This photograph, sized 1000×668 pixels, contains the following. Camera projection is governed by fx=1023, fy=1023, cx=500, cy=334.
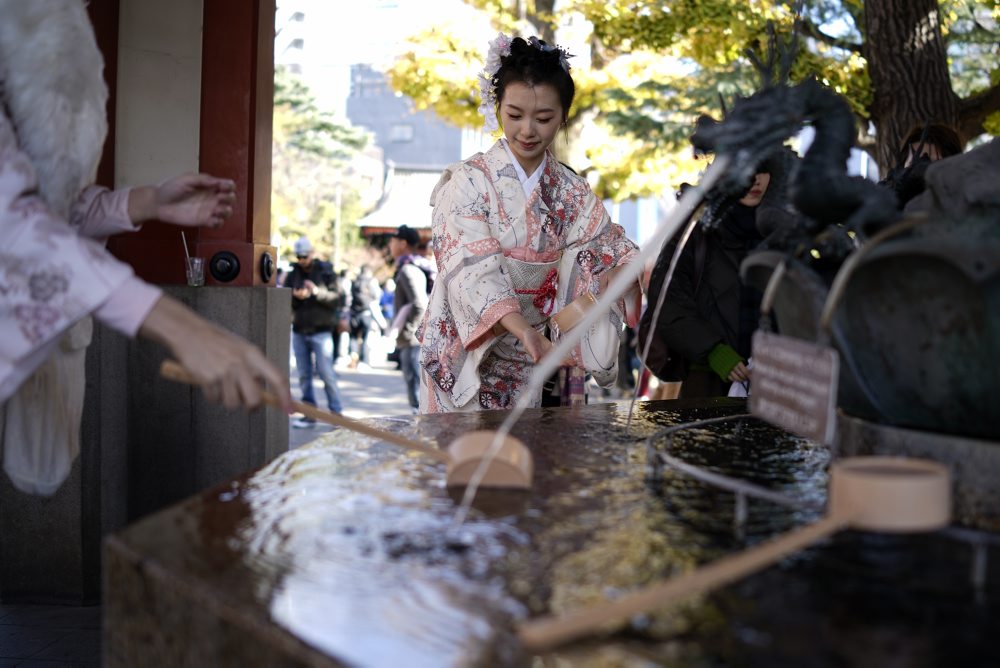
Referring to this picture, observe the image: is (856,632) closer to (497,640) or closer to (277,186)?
(497,640)

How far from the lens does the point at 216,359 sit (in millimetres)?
1559

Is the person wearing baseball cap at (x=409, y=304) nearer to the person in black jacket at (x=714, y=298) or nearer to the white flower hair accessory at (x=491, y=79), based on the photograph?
the person in black jacket at (x=714, y=298)

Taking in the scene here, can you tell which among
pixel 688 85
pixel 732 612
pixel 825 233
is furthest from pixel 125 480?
pixel 688 85

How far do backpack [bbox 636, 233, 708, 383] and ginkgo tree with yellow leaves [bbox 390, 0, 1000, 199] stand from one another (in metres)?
0.75

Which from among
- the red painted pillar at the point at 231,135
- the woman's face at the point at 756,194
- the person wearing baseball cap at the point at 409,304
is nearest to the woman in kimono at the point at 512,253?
the woman's face at the point at 756,194

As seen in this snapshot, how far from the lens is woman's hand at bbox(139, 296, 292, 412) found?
1.55m

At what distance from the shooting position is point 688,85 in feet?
44.3

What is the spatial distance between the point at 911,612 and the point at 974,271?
0.53 meters

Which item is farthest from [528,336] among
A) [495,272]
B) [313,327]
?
[313,327]

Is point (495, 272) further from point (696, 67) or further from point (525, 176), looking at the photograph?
point (696, 67)

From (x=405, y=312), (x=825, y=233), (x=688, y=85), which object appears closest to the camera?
(x=825, y=233)

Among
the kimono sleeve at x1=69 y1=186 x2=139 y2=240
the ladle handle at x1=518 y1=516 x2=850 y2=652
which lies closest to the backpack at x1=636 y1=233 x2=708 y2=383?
the kimono sleeve at x1=69 y1=186 x2=139 y2=240

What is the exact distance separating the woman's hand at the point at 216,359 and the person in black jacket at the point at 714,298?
2676 millimetres

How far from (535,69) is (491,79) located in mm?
304
